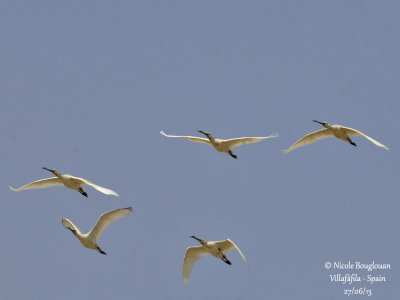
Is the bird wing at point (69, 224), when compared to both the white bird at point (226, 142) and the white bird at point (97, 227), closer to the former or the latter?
the white bird at point (97, 227)

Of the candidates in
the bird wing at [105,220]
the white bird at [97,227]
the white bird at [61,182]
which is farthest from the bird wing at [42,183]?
the bird wing at [105,220]

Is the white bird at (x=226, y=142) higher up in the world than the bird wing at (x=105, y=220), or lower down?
higher up

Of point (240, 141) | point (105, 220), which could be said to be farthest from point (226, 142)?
point (105, 220)

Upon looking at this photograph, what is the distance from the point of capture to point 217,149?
2032 inches

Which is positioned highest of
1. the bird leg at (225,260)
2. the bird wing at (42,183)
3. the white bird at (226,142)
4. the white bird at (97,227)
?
the white bird at (226,142)

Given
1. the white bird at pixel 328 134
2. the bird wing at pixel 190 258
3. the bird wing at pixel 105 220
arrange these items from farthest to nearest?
the white bird at pixel 328 134 < the bird wing at pixel 190 258 < the bird wing at pixel 105 220

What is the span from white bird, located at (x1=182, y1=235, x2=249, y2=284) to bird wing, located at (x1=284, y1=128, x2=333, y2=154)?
24.3 feet

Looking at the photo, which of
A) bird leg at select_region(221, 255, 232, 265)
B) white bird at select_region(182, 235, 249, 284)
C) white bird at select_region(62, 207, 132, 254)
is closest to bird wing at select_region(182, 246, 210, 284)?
white bird at select_region(182, 235, 249, 284)

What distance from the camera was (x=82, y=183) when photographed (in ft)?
157

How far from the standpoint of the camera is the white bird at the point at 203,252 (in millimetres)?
47469

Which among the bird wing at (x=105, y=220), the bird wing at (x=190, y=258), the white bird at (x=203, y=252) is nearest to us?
the bird wing at (x=105, y=220)

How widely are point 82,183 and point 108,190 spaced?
580 cm

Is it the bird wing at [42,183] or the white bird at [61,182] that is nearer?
the white bird at [61,182]

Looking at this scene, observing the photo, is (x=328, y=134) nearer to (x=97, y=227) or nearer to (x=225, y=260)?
(x=225, y=260)
